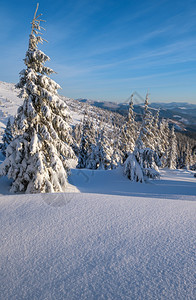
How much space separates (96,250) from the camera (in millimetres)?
3184

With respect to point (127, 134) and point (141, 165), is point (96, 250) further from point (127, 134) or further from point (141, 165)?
point (127, 134)

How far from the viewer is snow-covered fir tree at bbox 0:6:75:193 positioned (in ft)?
27.8

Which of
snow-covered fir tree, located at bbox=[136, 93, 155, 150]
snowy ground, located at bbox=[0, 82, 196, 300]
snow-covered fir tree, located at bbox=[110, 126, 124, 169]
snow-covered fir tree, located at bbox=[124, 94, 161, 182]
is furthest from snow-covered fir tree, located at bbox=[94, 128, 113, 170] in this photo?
snowy ground, located at bbox=[0, 82, 196, 300]

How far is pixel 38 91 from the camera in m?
8.82

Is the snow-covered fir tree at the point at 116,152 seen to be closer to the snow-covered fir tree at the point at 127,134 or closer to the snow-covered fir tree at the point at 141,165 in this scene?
the snow-covered fir tree at the point at 127,134

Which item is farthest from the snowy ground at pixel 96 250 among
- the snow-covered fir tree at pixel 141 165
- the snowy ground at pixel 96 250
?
the snow-covered fir tree at pixel 141 165

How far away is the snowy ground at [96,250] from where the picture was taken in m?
2.42

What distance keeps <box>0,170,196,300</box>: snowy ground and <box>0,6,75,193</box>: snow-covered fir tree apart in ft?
11.5

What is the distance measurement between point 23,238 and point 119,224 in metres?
2.18

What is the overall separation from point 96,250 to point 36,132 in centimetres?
710

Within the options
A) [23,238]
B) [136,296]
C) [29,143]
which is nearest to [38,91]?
[29,143]

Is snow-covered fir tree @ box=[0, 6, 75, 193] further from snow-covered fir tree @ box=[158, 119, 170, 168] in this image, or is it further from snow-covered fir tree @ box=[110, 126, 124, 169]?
snow-covered fir tree @ box=[158, 119, 170, 168]

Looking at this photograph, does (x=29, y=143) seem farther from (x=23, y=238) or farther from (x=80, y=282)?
(x=80, y=282)

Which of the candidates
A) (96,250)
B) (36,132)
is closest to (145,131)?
(36,132)
